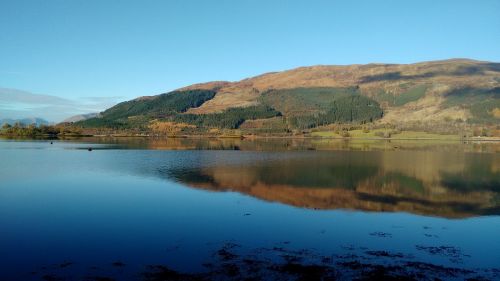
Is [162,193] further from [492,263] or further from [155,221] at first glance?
[492,263]

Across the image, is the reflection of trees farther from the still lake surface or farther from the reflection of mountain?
the still lake surface

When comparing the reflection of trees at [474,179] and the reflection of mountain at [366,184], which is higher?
the reflection of mountain at [366,184]

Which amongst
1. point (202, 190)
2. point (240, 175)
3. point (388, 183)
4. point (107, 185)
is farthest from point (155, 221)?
point (388, 183)

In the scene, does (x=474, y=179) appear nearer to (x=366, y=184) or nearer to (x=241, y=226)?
(x=366, y=184)

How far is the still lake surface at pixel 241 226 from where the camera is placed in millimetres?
17906

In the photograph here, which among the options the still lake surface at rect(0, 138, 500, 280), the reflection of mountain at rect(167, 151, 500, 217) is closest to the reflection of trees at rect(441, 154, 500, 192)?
the reflection of mountain at rect(167, 151, 500, 217)

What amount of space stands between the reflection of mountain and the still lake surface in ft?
0.53

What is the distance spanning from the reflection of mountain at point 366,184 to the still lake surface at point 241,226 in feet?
0.53

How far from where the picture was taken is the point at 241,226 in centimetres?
2538

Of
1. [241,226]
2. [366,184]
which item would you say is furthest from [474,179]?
[241,226]

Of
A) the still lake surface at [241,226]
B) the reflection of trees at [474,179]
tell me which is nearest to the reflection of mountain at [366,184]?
the reflection of trees at [474,179]

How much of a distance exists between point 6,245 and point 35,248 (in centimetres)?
165

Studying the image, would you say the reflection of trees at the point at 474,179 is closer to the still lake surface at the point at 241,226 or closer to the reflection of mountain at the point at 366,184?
the reflection of mountain at the point at 366,184

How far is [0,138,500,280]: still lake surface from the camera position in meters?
17.9
